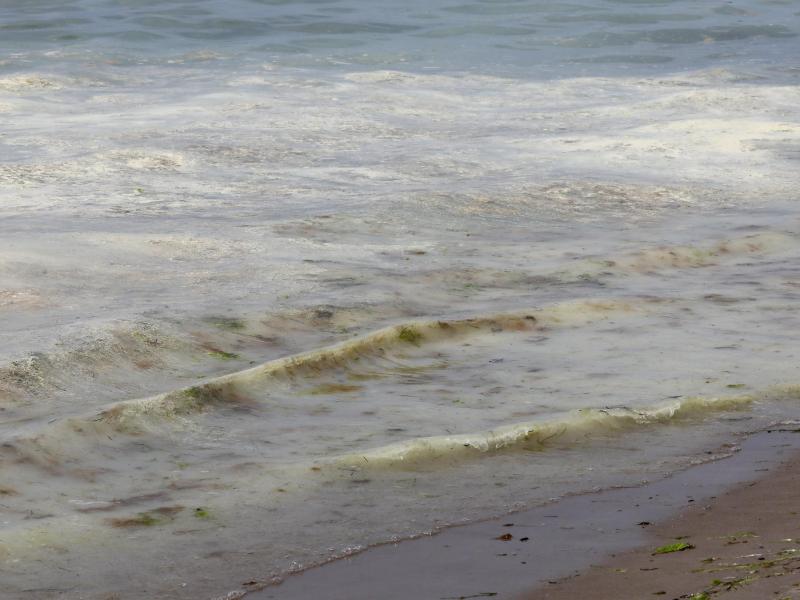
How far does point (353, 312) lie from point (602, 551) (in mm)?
3008

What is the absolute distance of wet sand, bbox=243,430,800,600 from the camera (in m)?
3.30

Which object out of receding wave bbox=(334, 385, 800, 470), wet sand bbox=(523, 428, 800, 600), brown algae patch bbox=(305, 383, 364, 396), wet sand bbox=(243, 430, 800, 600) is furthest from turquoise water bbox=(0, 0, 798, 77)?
wet sand bbox=(523, 428, 800, 600)

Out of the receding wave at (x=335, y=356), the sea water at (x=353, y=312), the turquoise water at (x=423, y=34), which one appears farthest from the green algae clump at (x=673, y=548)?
the turquoise water at (x=423, y=34)

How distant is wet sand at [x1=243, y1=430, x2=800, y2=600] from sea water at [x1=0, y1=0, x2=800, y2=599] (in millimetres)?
127

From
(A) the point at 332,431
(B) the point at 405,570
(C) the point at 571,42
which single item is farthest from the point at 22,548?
(C) the point at 571,42

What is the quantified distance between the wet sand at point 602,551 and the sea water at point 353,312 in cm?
13

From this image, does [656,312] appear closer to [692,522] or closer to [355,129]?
[692,522]

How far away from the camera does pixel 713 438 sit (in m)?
4.82

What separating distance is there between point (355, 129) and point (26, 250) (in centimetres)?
565

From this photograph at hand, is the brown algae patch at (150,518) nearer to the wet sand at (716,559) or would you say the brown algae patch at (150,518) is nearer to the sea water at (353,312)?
the sea water at (353,312)

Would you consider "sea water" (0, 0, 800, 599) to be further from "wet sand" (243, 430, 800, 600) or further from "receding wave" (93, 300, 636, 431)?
"wet sand" (243, 430, 800, 600)

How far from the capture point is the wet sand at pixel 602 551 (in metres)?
3.30

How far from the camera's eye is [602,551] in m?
3.62

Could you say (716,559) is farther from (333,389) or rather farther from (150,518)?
(333,389)
